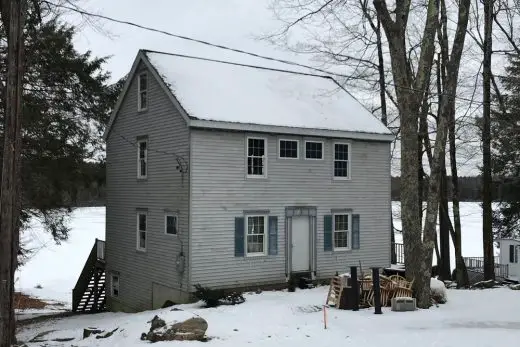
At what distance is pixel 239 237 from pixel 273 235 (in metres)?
1.47

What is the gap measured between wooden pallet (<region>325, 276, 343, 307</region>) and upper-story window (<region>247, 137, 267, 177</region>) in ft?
18.5

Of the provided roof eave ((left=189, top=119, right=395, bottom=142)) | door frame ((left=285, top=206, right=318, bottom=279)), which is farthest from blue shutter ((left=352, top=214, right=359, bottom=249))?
roof eave ((left=189, top=119, right=395, bottom=142))

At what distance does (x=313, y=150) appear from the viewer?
2167cm

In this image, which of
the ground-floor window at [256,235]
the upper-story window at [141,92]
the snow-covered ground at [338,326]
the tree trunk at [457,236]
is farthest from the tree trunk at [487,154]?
the upper-story window at [141,92]

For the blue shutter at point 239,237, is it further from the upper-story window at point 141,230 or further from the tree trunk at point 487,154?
the tree trunk at point 487,154

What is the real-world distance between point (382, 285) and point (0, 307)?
33.6ft

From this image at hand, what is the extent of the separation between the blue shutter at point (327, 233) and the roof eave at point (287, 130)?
11.2ft

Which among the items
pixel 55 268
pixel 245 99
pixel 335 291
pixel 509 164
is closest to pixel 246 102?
pixel 245 99

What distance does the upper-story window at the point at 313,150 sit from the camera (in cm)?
2152

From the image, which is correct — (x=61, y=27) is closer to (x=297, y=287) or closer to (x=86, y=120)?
(x=86, y=120)

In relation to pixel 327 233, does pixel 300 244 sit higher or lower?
lower

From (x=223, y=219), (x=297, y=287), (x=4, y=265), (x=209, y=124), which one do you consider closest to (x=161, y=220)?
(x=223, y=219)

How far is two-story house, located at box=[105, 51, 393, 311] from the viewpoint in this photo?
19.0m

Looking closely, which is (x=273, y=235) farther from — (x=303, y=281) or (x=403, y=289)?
(x=403, y=289)
